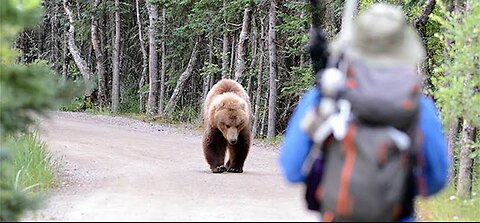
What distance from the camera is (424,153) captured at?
4742 millimetres

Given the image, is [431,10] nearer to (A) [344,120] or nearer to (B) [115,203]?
(B) [115,203]

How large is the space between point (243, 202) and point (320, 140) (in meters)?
4.89

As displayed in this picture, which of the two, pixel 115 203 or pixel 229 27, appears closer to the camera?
pixel 115 203

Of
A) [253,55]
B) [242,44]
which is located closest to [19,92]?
[242,44]

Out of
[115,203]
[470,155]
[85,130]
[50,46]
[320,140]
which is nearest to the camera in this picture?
[320,140]

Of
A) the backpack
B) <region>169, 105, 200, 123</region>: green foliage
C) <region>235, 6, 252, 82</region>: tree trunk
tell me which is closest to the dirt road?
the backpack

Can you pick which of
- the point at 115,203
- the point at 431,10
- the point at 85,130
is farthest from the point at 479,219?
the point at 85,130

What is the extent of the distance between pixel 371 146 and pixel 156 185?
7008 mm

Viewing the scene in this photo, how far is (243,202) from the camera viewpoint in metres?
9.49

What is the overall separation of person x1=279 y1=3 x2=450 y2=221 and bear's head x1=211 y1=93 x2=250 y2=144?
8.54 metres

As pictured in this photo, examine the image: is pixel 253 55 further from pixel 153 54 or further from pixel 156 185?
pixel 156 185

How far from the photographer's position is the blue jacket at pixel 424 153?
4742mm

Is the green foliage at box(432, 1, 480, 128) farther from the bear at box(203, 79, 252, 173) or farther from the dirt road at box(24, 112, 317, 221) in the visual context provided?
the bear at box(203, 79, 252, 173)

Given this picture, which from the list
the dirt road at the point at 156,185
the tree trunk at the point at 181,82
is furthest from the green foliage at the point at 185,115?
the dirt road at the point at 156,185
